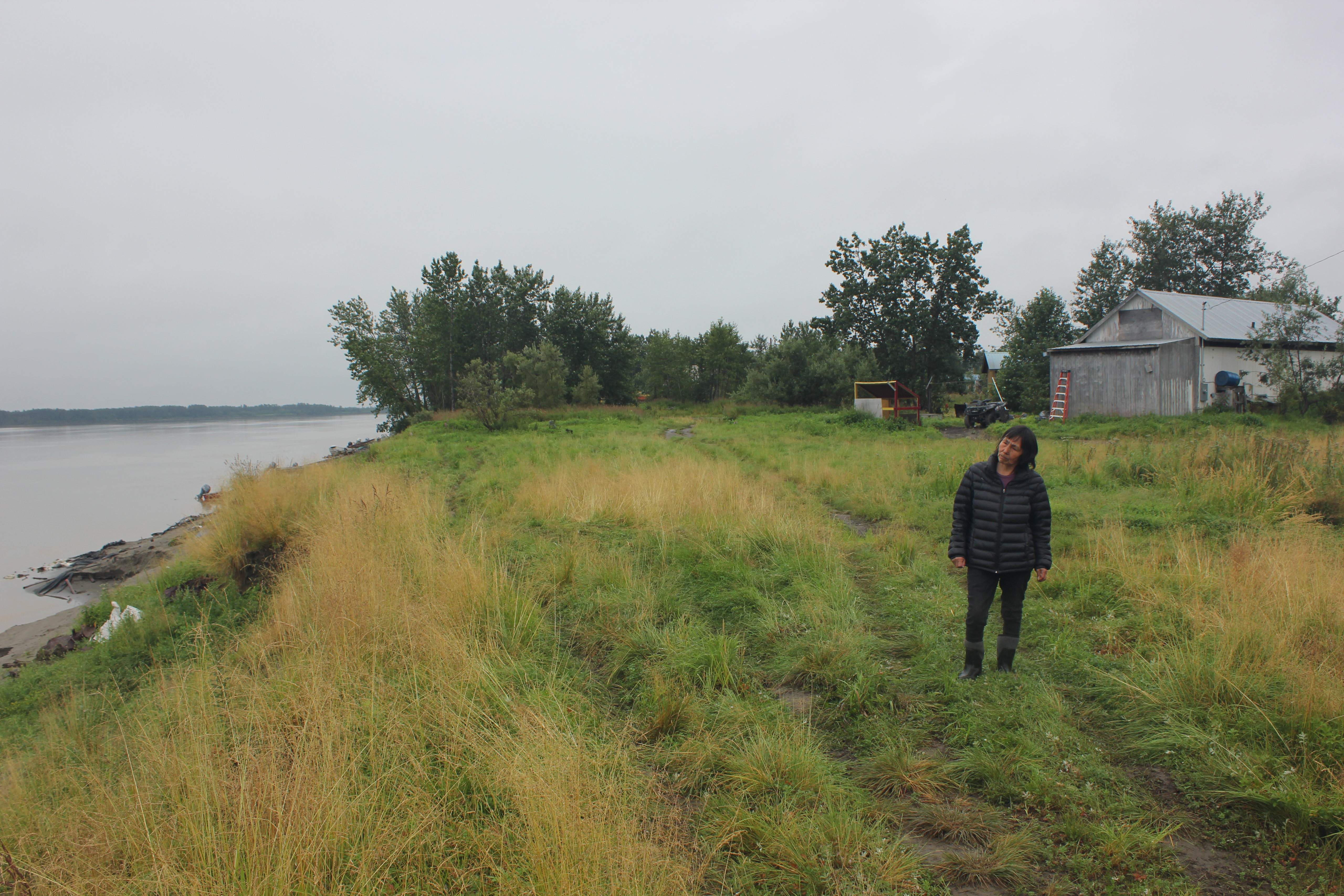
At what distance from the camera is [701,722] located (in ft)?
12.1

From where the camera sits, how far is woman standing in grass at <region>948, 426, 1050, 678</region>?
4.33 metres

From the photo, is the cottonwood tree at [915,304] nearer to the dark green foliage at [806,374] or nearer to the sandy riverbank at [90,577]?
the dark green foliage at [806,374]

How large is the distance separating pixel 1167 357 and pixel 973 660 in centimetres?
2665

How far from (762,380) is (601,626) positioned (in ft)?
116

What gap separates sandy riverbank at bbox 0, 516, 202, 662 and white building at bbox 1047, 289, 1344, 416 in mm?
30177

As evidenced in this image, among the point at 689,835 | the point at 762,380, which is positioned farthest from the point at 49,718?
the point at 762,380

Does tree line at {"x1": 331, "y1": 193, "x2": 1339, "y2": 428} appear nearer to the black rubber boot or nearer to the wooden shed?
the wooden shed

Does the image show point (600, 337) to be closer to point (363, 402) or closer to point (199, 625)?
point (363, 402)

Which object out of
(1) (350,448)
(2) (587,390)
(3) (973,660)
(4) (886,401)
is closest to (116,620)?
(3) (973,660)

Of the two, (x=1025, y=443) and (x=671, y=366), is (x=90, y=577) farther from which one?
(x=671, y=366)

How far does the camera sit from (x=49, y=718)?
493 centimetres

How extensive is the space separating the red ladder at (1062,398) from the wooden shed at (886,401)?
17.7 feet

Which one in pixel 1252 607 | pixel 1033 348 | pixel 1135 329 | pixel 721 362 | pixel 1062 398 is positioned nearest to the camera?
pixel 1252 607

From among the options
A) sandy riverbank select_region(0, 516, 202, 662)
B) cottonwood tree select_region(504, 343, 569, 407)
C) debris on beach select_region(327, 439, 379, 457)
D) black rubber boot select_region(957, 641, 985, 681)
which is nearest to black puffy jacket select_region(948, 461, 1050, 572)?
black rubber boot select_region(957, 641, 985, 681)
